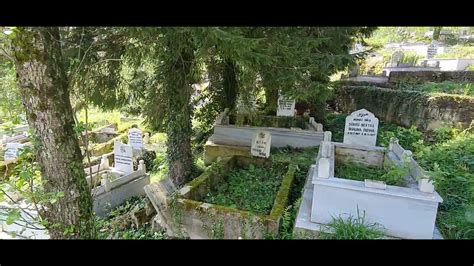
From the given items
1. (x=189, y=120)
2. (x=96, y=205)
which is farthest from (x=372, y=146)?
(x=96, y=205)

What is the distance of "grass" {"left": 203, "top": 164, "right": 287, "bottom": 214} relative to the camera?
4.24m

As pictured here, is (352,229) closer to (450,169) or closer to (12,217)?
(12,217)

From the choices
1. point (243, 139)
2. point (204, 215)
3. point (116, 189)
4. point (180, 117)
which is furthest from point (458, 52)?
point (116, 189)

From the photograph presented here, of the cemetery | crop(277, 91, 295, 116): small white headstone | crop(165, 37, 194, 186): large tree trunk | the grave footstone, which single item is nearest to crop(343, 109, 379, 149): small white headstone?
the cemetery

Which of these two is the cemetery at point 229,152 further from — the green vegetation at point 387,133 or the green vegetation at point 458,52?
the green vegetation at point 458,52

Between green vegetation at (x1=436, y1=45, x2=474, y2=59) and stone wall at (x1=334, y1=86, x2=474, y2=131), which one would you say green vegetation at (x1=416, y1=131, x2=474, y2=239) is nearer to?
stone wall at (x1=334, y1=86, x2=474, y2=131)

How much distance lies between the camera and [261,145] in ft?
19.1

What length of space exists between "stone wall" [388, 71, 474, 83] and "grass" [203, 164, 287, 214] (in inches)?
308

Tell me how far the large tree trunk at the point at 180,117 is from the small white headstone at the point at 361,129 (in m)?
2.62

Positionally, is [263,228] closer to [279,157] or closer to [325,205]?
[325,205]

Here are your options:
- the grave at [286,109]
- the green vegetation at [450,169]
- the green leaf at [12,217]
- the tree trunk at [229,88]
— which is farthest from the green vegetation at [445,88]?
the green leaf at [12,217]

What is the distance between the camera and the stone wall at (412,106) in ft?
25.5

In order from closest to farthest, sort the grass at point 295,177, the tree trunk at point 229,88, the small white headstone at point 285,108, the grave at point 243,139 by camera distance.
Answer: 1. the grass at point 295,177
2. the grave at point 243,139
3. the tree trunk at point 229,88
4. the small white headstone at point 285,108
